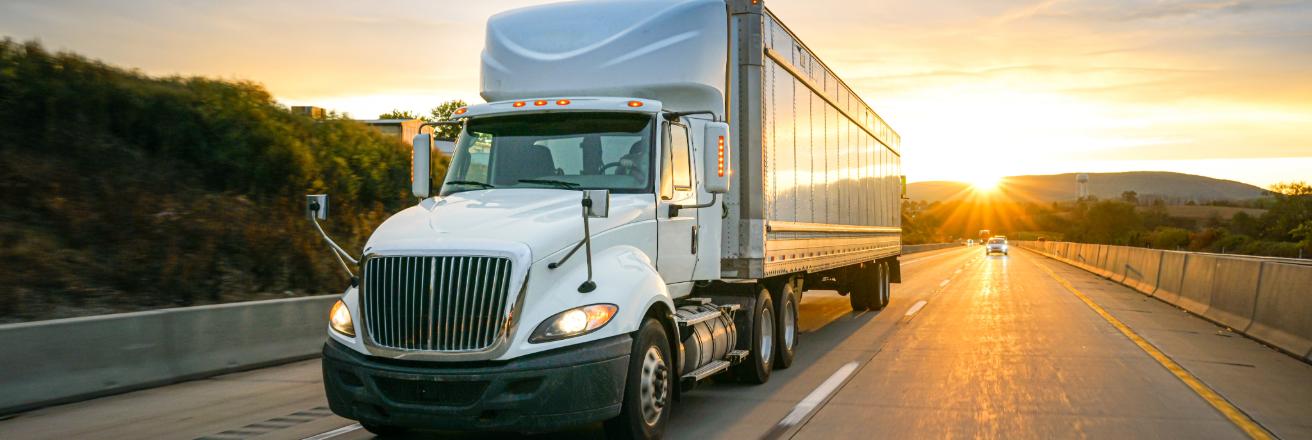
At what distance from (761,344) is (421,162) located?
3.64 m

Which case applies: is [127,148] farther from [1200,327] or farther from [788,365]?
[1200,327]

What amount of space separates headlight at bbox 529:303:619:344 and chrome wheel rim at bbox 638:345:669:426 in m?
0.53

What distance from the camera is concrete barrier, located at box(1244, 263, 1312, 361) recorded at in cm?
1084

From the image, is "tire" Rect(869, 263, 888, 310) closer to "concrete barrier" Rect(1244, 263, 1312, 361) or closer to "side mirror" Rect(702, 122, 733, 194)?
"concrete barrier" Rect(1244, 263, 1312, 361)

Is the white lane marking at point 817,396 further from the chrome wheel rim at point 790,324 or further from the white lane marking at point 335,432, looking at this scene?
the white lane marking at point 335,432

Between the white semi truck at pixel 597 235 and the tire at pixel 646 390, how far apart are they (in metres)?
0.01

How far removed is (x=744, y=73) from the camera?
855 centimetres

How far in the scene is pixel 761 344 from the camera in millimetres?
8758

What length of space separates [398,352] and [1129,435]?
506 cm

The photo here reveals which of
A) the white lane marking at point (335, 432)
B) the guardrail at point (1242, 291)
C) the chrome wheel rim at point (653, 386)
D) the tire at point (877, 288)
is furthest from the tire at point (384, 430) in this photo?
the tire at point (877, 288)

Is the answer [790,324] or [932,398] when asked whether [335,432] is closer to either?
[932,398]

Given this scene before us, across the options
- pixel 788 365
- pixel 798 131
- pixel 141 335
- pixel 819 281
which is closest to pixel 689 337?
pixel 788 365

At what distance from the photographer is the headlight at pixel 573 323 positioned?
527 centimetres

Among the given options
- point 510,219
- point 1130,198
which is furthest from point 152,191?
point 1130,198
